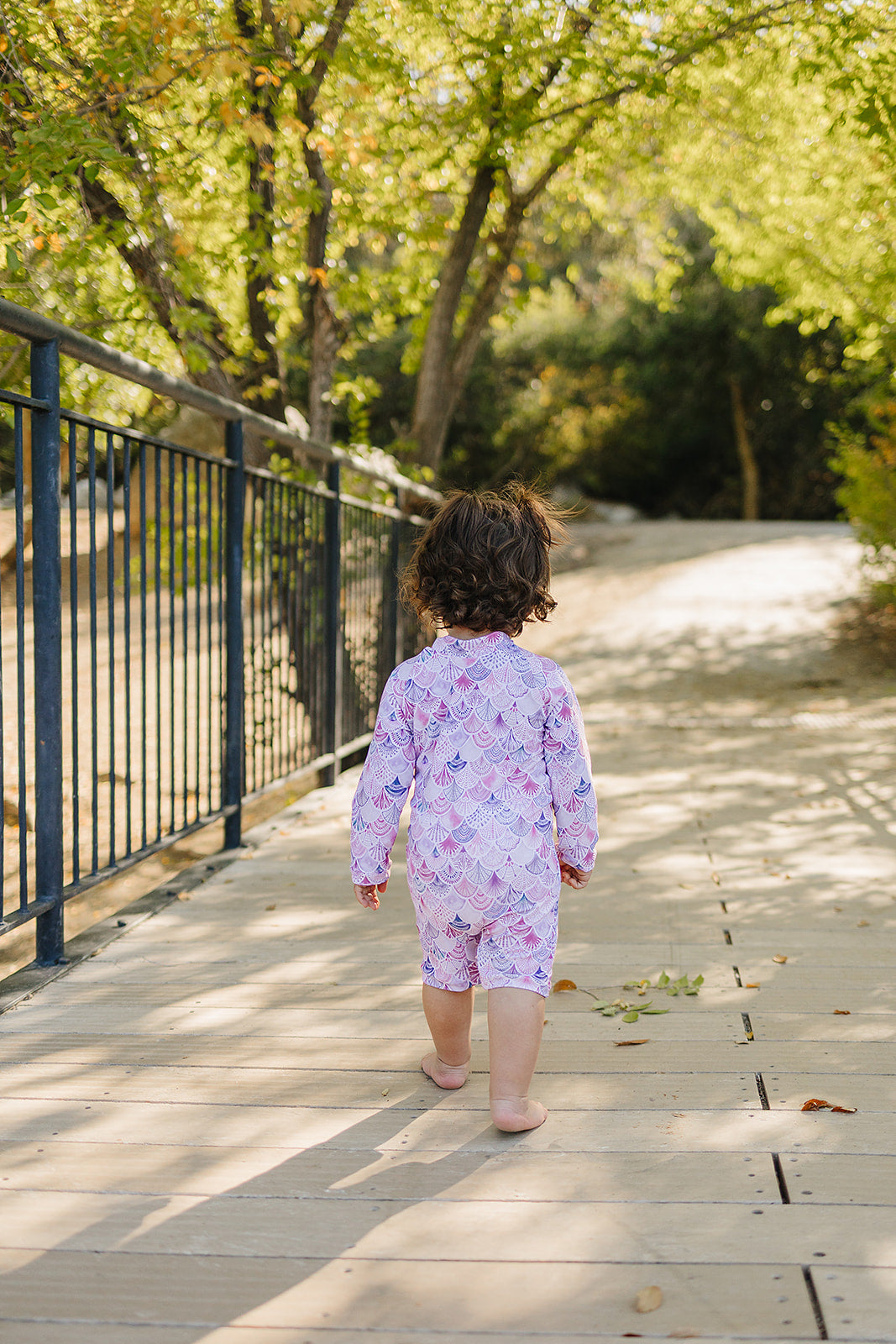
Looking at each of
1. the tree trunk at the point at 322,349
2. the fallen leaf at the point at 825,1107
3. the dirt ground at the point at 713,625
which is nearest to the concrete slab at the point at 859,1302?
the fallen leaf at the point at 825,1107

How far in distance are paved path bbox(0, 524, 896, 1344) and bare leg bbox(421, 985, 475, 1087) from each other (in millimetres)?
33

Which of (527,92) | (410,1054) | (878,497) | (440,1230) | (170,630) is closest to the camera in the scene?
(440,1230)

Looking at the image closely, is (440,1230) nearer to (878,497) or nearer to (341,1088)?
(341,1088)

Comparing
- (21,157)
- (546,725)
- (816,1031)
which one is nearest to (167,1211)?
(546,725)

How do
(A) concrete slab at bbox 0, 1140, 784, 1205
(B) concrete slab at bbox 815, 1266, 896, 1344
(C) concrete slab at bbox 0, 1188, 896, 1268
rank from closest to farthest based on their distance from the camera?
(B) concrete slab at bbox 815, 1266, 896, 1344, (C) concrete slab at bbox 0, 1188, 896, 1268, (A) concrete slab at bbox 0, 1140, 784, 1205

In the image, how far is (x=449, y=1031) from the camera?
84.7 inches

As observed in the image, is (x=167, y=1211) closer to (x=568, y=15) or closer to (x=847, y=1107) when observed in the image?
(x=847, y=1107)

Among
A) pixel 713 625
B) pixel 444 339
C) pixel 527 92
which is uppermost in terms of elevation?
pixel 527 92

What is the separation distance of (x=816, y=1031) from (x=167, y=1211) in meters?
1.43

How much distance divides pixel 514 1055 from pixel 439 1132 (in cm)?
19

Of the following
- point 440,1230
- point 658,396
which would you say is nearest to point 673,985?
point 440,1230

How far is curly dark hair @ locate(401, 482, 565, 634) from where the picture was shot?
2135mm

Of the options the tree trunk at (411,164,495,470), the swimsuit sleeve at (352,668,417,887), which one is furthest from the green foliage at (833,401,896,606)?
the swimsuit sleeve at (352,668,417,887)

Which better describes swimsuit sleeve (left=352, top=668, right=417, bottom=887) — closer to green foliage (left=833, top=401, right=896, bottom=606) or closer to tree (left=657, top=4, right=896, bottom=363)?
tree (left=657, top=4, right=896, bottom=363)
